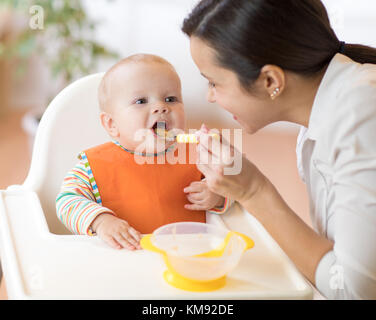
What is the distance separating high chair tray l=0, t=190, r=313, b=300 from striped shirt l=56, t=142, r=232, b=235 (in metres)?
0.07

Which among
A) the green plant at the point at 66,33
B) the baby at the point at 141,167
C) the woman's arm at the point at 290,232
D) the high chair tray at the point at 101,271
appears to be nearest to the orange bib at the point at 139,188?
the baby at the point at 141,167

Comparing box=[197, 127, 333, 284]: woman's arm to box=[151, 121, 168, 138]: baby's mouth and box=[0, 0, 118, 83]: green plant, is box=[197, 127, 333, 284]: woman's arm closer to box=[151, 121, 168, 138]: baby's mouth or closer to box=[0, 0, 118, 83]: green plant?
box=[151, 121, 168, 138]: baby's mouth

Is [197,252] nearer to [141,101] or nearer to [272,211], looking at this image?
[272,211]

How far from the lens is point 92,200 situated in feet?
4.21

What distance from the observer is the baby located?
1295 mm

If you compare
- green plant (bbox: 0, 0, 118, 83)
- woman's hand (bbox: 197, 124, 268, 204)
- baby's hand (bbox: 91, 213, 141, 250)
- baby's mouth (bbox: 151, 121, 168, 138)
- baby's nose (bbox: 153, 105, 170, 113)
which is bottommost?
baby's hand (bbox: 91, 213, 141, 250)

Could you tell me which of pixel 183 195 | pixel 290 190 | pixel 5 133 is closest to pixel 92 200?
pixel 183 195

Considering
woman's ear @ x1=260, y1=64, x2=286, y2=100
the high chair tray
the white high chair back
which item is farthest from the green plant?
woman's ear @ x1=260, y1=64, x2=286, y2=100

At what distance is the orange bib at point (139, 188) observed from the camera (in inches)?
51.1

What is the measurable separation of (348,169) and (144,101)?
1.81 ft

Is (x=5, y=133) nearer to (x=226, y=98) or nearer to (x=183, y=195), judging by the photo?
(x=183, y=195)

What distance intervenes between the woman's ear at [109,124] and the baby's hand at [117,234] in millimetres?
292

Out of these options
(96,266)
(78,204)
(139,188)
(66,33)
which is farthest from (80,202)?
(66,33)
